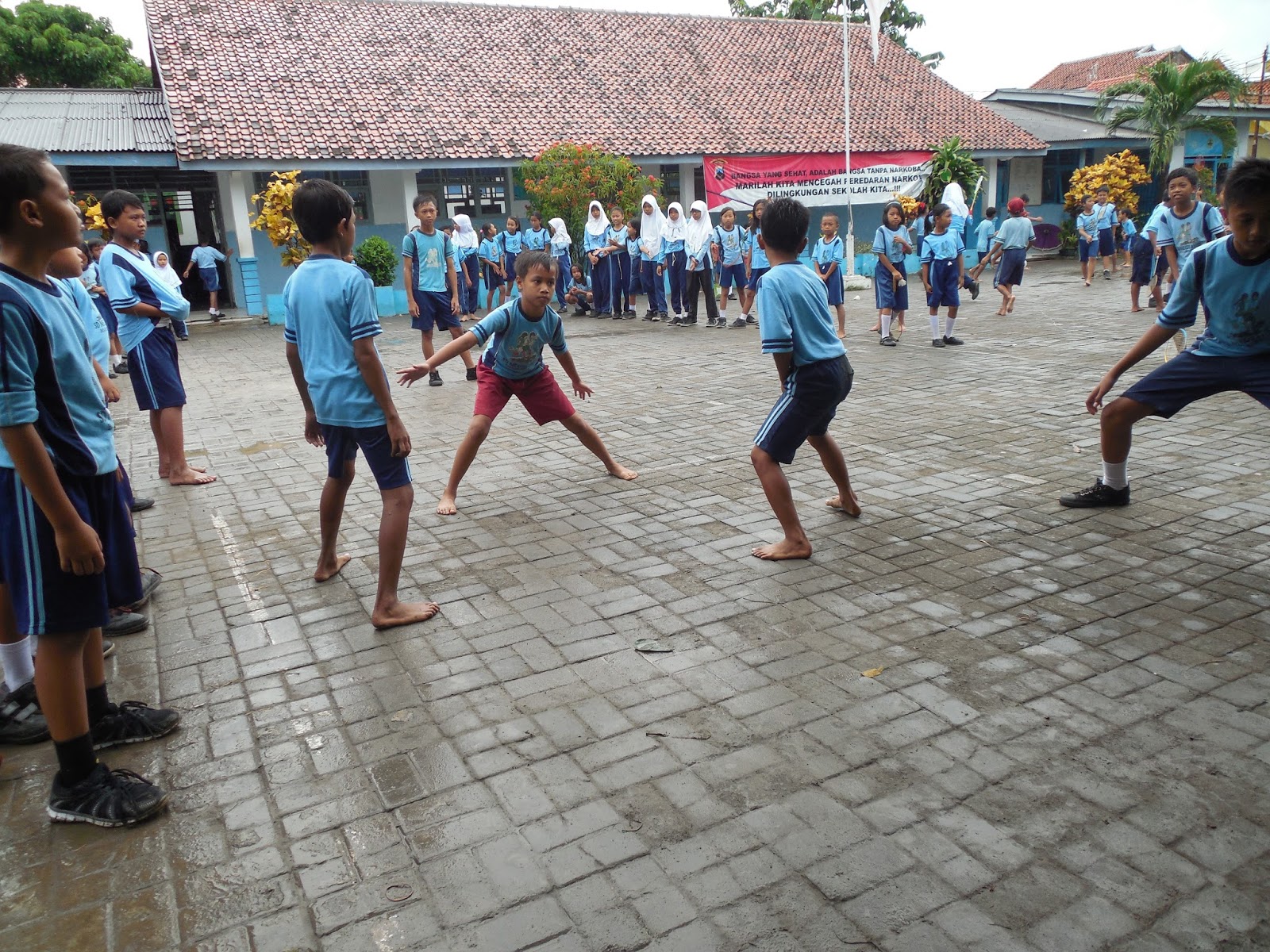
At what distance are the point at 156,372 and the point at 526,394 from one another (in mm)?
2466

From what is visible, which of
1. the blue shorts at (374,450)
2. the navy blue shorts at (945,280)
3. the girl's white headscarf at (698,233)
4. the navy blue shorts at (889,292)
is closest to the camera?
the blue shorts at (374,450)

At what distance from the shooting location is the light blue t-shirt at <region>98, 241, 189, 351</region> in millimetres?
5691

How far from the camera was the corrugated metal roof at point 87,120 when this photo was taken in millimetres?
16750

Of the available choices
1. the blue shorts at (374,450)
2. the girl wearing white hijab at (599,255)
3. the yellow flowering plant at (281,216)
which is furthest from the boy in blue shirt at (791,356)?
the yellow flowering plant at (281,216)

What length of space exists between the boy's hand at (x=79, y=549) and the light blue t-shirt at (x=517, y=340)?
293cm

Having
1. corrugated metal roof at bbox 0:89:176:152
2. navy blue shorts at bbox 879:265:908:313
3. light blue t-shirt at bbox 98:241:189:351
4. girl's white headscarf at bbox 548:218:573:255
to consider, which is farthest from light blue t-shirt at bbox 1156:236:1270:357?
corrugated metal roof at bbox 0:89:176:152

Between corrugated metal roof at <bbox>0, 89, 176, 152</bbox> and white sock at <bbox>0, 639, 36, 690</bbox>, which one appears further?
corrugated metal roof at <bbox>0, 89, 176, 152</bbox>

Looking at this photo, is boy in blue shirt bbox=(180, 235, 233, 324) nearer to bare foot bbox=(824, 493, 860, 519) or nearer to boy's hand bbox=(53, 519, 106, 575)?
bare foot bbox=(824, 493, 860, 519)

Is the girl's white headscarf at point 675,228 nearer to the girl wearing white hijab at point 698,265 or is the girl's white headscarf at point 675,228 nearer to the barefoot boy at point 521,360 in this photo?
the girl wearing white hijab at point 698,265

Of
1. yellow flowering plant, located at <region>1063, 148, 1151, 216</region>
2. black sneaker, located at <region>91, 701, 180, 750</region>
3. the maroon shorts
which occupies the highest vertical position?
yellow flowering plant, located at <region>1063, 148, 1151, 216</region>

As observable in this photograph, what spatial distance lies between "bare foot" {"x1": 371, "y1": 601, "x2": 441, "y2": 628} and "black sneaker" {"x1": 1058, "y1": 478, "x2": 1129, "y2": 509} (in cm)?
339

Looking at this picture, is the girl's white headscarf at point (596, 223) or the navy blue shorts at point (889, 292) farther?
the girl's white headscarf at point (596, 223)

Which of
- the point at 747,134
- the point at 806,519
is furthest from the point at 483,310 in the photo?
the point at 806,519

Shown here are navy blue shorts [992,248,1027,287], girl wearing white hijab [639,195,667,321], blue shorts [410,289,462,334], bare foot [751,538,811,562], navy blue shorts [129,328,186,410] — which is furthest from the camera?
girl wearing white hijab [639,195,667,321]
